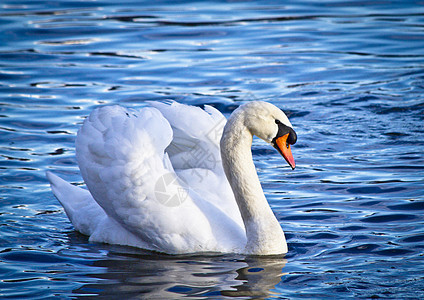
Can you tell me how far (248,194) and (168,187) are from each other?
0.69 meters

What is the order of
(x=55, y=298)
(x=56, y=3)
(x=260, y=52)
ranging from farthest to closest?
(x=56, y=3), (x=260, y=52), (x=55, y=298)

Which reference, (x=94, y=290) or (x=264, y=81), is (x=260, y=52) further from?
(x=94, y=290)

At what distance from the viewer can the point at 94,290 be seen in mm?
5715

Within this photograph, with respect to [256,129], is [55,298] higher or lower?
lower

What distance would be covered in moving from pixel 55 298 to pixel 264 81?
741 cm

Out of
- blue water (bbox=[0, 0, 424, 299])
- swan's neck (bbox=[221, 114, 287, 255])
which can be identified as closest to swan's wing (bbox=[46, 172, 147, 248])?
blue water (bbox=[0, 0, 424, 299])

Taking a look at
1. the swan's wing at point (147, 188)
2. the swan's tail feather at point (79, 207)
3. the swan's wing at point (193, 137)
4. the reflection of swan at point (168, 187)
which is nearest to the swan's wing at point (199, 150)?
the swan's wing at point (193, 137)

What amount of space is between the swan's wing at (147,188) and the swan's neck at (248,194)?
209 mm

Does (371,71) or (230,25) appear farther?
(230,25)

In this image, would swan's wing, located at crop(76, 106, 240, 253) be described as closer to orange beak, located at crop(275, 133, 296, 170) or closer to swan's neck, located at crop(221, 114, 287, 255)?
swan's neck, located at crop(221, 114, 287, 255)

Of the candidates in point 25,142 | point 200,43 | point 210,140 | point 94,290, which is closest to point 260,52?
point 200,43

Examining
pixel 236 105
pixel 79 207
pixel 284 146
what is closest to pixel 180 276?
pixel 284 146

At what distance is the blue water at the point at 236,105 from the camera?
5.93 meters

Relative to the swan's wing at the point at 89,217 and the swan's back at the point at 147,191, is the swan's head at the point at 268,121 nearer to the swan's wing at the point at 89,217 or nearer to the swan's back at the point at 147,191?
the swan's back at the point at 147,191
